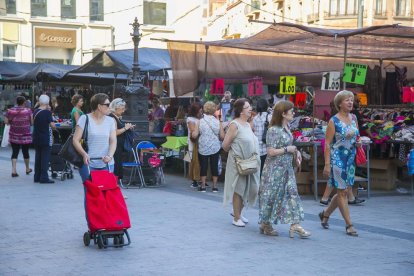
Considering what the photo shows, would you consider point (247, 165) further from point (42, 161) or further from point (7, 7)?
point (7, 7)

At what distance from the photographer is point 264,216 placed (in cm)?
812

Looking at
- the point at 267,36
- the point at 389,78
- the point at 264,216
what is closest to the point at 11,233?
the point at 264,216

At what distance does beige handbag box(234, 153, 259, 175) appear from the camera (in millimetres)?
8539

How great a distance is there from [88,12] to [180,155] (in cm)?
2747

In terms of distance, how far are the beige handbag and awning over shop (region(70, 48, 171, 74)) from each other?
981cm

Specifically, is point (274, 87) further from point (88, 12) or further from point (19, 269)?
point (88, 12)

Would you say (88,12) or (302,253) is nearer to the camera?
(302,253)

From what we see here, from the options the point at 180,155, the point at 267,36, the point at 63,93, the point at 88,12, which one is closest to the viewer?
the point at 267,36

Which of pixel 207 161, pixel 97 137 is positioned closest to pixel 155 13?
pixel 207 161

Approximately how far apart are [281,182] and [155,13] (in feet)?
118

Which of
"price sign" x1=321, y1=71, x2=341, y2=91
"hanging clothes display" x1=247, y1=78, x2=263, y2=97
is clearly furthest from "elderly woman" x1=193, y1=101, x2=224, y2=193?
"hanging clothes display" x1=247, y1=78, x2=263, y2=97

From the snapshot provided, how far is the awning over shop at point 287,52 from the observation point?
12.5 m

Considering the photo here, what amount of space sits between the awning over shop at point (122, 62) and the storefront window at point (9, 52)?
21072mm

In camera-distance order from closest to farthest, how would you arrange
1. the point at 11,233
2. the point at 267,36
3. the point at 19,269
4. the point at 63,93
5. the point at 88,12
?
the point at 19,269
the point at 11,233
the point at 267,36
the point at 63,93
the point at 88,12
